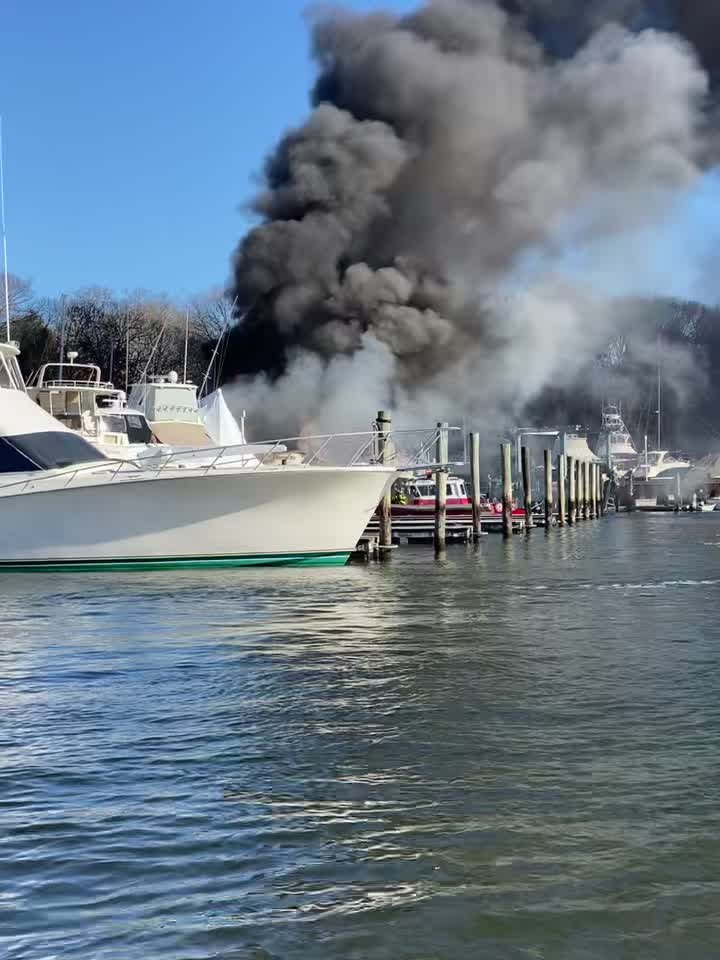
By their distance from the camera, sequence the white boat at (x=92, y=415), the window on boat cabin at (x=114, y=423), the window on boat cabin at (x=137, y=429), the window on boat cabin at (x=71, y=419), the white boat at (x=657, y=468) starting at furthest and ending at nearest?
1. the white boat at (x=657, y=468)
2. the window on boat cabin at (x=137, y=429)
3. the window on boat cabin at (x=114, y=423)
4. the window on boat cabin at (x=71, y=419)
5. the white boat at (x=92, y=415)

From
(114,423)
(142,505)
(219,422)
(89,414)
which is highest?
(219,422)

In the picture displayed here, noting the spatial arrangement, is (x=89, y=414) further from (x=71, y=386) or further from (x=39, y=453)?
(x=39, y=453)

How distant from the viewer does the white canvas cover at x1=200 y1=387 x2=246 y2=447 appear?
175 ft

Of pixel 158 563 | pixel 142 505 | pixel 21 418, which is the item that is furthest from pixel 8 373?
pixel 158 563

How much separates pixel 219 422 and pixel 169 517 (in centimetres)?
2377

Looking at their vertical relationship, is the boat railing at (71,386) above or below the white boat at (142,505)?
above

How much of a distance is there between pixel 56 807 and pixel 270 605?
14.5m

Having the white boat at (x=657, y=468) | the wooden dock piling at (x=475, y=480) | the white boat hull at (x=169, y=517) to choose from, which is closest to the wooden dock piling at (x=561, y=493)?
the wooden dock piling at (x=475, y=480)

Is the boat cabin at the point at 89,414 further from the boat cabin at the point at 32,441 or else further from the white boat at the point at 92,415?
the boat cabin at the point at 32,441

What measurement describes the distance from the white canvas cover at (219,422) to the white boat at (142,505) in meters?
21.5

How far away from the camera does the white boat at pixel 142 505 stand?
29984mm

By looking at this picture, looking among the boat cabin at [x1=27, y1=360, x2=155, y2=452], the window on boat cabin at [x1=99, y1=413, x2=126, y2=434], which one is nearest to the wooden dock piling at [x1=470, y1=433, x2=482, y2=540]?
the boat cabin at [x1=27, y1=360, x2=155, y2=452]

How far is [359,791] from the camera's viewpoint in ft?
32.1

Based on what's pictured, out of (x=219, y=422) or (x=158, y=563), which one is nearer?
(x=158, y=563)
